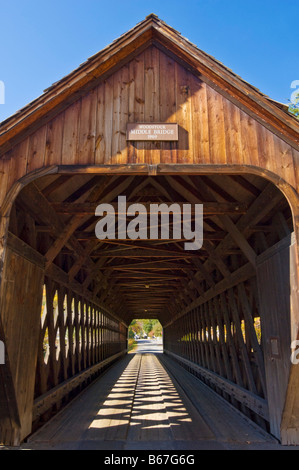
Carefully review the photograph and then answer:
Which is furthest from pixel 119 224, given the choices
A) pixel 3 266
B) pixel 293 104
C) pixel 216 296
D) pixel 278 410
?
pixel 293 104

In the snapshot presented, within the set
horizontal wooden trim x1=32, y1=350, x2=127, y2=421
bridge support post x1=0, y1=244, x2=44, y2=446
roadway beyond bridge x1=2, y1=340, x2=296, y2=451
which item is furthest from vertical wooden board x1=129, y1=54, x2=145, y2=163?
horizontal wooden trim x1=32, y1=350, x2=127, y2=421

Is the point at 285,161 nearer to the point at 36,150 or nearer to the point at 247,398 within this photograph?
the point at 36,150

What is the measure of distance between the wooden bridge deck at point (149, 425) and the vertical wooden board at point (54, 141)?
12.8 ft

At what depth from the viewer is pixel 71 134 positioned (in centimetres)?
461

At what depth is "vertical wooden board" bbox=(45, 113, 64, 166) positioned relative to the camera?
449 cm

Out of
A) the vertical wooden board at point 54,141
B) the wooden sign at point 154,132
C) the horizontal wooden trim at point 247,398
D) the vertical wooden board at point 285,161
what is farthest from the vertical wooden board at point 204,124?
the horizontal wooden trim at point 247,398

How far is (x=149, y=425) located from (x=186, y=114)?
512 cm

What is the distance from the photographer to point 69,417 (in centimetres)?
655

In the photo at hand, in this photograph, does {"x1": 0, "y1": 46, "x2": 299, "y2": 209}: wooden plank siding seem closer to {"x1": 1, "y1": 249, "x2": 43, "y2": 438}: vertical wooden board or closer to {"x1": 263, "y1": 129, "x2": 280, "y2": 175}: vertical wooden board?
{"x1": 263, "y1": 129, "x2": 280, "y2": 175}: vertical wooden board

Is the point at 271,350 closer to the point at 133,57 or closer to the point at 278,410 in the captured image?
the point at 278,410

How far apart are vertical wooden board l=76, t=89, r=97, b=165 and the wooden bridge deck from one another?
3943 millimetres

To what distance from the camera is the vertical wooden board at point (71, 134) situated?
4.50 m

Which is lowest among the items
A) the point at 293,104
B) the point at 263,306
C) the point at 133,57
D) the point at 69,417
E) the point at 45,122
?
the point at 69,417
